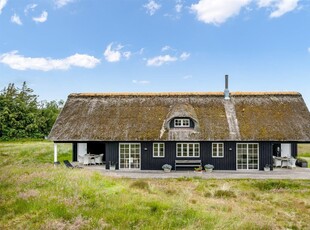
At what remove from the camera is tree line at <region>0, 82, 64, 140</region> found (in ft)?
180

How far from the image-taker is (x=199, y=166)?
22.6m

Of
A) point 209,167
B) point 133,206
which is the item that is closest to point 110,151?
point 209,167

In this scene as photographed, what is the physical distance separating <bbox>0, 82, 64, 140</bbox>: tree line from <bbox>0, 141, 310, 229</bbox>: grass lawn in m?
42.7

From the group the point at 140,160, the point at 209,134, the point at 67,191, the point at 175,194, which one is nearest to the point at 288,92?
the point at 209,134

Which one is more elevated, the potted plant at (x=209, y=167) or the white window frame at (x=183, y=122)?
the white window frame at (x=183, y=122)

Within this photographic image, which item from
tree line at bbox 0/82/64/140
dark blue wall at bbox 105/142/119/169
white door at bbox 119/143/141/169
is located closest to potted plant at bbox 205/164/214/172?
white door at bbox 119/143/141/169

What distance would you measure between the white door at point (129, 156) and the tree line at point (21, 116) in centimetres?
3795

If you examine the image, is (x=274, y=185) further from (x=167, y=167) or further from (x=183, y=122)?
(x=183, y=122)

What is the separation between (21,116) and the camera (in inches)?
2256

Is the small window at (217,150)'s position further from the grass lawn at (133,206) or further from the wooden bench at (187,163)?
the grass lawn at (133,206)

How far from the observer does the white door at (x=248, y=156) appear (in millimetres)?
22734

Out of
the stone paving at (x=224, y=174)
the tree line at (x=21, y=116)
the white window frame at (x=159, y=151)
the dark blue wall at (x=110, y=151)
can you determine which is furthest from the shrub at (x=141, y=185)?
the tree line at (x=21, y=116)

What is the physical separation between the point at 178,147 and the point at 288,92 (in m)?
10.7

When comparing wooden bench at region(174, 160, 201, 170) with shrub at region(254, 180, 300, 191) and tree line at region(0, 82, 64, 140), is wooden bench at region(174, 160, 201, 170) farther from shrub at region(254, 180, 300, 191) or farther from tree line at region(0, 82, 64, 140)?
tree line at region(0, 82, 64, 140)
